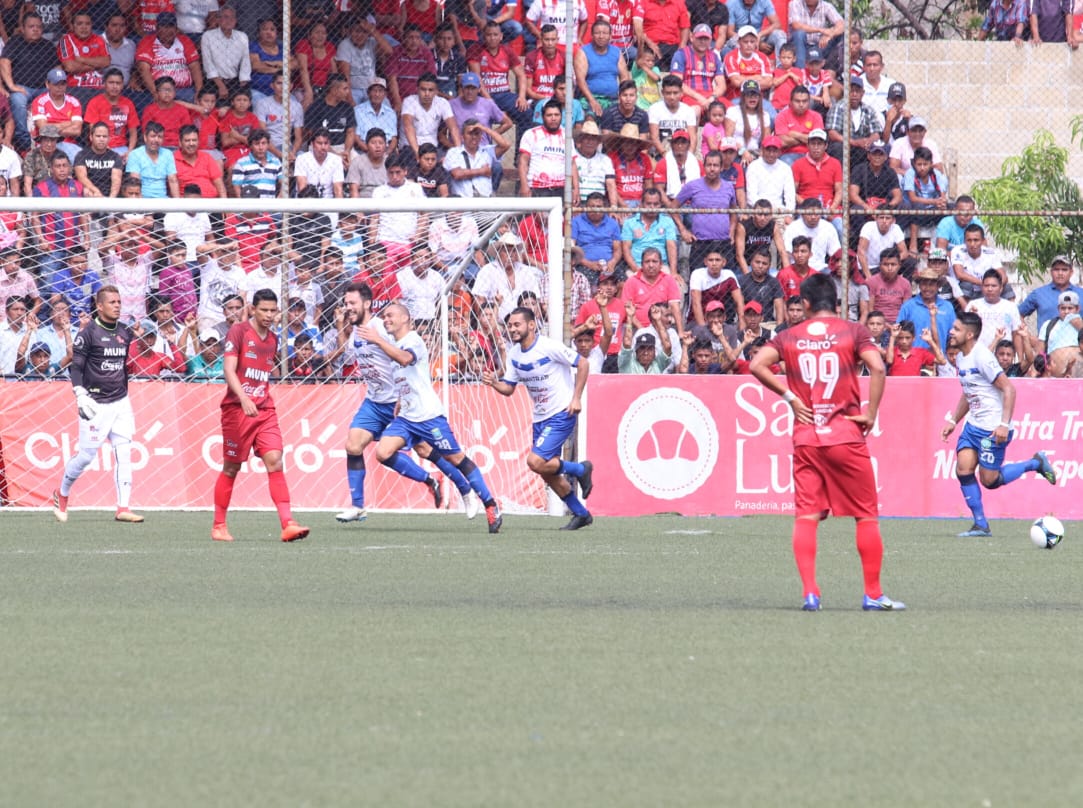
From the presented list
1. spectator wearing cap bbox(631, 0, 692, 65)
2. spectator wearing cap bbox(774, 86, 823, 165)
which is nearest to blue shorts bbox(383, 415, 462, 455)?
spectator wearing cap bbox(774, 86, 823, 165)

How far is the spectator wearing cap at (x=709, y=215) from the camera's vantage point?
64.1 ft

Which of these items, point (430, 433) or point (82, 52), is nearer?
point (430, 433)

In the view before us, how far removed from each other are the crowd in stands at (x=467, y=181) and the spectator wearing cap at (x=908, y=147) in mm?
58

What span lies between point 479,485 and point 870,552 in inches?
248

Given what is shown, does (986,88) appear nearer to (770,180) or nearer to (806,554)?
(770,180)

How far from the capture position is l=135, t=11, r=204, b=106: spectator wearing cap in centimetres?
2064

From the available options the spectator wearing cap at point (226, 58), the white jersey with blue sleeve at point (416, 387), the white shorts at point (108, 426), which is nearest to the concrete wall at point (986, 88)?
the spectator wearing cap at point (226, 58)

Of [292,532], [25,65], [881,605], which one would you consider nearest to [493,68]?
[25,65]

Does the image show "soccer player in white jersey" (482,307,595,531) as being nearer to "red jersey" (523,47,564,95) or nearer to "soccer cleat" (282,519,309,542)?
"soccer cleat" (282,519,309,542)

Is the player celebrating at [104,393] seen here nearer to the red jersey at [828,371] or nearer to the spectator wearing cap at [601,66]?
the spectator wearing cap at [601,66]

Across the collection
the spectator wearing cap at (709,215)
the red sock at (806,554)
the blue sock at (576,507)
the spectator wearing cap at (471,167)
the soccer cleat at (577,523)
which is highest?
the spectator wearing cap at (471,167)

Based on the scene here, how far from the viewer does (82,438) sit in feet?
53.0

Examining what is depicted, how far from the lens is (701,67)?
22.0m

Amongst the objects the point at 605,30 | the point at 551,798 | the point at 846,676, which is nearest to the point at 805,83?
the point at 605,30
